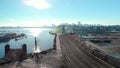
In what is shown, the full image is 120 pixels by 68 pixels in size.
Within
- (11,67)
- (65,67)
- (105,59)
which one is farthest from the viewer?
(105,59)

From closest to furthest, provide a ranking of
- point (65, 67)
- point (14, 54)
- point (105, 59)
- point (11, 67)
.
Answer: point (11, 67), point (65, 67), point (105, 59), point (14, 54)

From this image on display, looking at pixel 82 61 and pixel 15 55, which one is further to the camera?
pixel 15 55

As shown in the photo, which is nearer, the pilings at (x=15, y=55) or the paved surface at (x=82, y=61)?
the paved surface at (x=82, y=61)

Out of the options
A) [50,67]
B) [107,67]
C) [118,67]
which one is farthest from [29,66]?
[118,67]

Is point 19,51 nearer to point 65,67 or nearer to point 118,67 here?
point 65,67

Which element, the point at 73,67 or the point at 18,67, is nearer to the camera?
the point at 18,67

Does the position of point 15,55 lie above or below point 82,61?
above

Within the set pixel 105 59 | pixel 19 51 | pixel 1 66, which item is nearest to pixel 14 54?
pixel 19 51

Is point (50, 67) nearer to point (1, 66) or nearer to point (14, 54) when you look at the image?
point (1, 66)

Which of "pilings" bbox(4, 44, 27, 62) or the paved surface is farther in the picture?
"pilings" bbox(4, 44, 27, 62)
